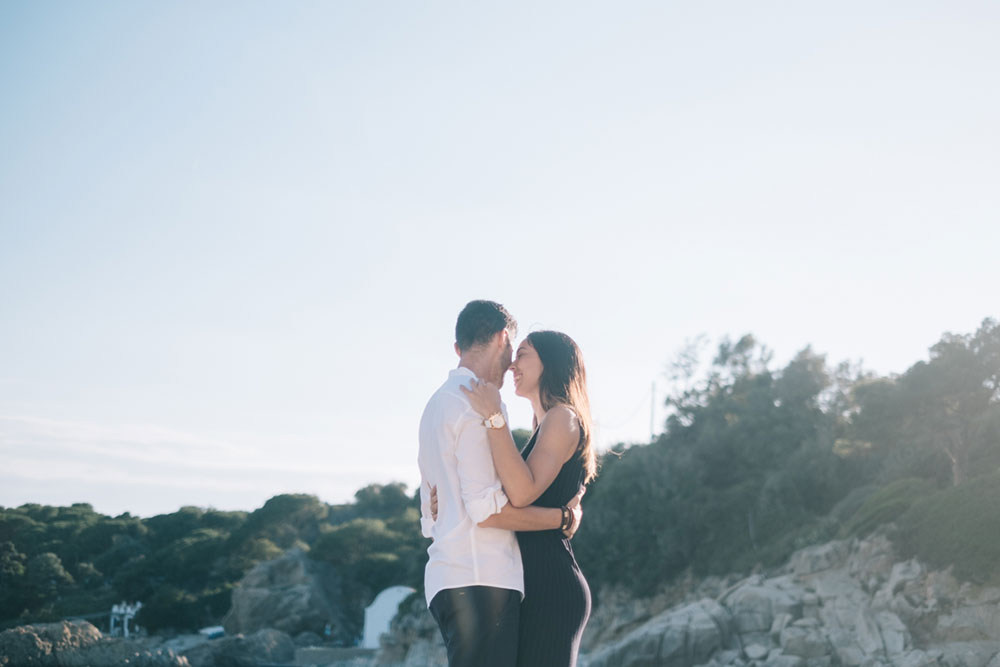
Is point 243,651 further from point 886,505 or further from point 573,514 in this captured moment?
point 573,514

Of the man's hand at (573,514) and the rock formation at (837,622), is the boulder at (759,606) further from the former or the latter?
the man's hand at (573,514)

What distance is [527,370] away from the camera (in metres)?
3.55

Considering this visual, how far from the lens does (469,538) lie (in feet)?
10.2

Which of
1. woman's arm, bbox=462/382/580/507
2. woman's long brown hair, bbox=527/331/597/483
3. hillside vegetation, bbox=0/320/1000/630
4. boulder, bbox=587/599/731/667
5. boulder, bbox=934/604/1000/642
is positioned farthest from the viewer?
hillside vegetation, bbox=0/320/1000/630

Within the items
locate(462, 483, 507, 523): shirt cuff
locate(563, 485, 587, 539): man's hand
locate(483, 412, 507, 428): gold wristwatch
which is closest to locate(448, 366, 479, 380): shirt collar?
locate(483, 412, 507, 428): gold wristwatch

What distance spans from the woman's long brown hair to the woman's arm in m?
0.09

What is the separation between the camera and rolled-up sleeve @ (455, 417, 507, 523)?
3.07m

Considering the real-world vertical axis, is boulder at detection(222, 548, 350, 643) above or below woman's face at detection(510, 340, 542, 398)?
below

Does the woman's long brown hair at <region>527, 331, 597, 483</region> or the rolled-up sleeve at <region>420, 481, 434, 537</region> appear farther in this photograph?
the woman's long brown hair at <region>527, 331, 597, 483</region>

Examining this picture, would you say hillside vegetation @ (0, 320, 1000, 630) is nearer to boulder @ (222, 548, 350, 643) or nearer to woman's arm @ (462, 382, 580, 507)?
boulder @ (222, 548, 350, 643)

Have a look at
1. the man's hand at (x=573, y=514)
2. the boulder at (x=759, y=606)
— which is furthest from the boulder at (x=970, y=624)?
the man's hand at (x=573, y=514)

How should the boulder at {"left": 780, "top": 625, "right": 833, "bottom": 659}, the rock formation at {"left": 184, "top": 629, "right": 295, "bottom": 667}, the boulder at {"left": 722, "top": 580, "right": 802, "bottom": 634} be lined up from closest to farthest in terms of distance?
the boulder at {"left": 780, "top": 625, "right": 833, "bottom": 659}, the boulder at {"left": 722, "top": 580, "right": 802, "bottom": 634}, the rock formation at {"left": 184, "top": 629, "right": 295, "bottom": 667}

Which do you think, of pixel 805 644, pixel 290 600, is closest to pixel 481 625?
pixel 805 644

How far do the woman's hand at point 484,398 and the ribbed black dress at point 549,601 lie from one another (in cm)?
40
